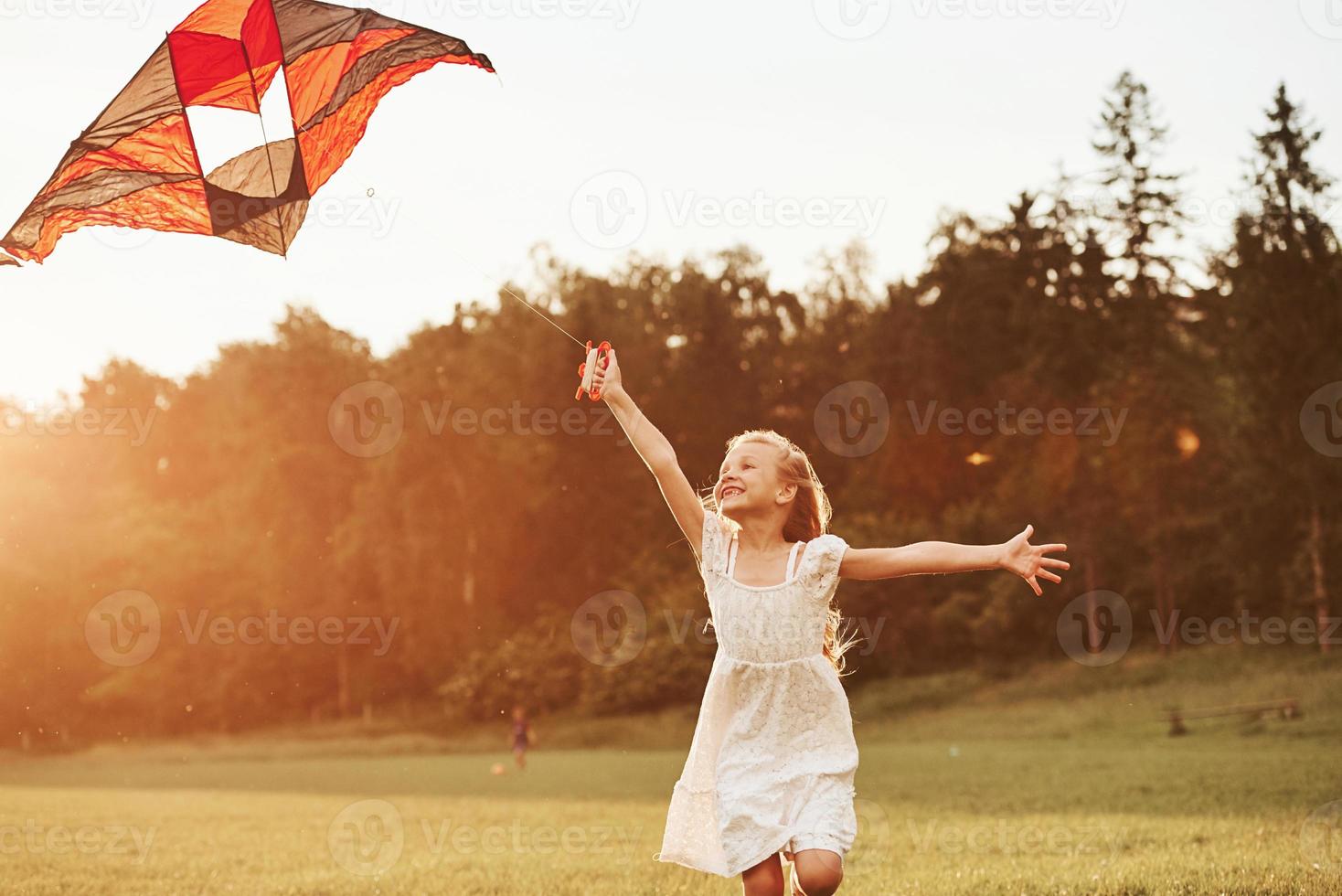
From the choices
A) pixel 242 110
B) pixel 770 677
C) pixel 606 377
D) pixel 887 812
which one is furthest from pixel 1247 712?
pixel 242 110

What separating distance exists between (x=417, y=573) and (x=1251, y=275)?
3245cm

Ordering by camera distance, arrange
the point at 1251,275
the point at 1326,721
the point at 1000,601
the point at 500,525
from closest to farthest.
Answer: the point at 1326,721 → the point at 1251,275 → the point at 1000,601 → the point at 500,525

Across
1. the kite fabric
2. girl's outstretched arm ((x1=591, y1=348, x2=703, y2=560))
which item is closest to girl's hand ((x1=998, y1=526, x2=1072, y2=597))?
girl's outstretched arm ((x1=591, y1=348, x2=703, y2=560))

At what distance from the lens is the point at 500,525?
51469 mm

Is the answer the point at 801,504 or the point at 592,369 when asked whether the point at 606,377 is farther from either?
the point at 801,504

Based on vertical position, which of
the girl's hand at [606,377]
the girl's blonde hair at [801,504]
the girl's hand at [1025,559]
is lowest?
the girl's hand at [1025,559]

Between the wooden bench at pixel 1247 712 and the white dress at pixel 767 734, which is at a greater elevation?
the white dress at pixel 767 734

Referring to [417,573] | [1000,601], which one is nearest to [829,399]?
[1000,601]

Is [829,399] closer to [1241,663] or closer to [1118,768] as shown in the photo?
[1241,663]

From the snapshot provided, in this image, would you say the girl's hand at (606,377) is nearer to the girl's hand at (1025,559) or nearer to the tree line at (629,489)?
the girl's hand at (1025,559)

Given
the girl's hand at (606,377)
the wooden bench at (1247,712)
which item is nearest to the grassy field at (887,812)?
the wooden bench at (1247,712)

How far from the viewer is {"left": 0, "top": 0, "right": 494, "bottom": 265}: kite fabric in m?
7.58

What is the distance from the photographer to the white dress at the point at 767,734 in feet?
18.0

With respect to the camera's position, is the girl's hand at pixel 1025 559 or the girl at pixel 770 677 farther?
the girl at pixel 770 677
